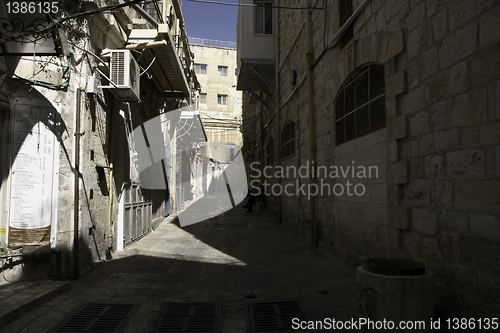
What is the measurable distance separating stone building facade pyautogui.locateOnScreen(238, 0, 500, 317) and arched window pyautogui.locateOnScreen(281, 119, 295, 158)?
7.92 ft

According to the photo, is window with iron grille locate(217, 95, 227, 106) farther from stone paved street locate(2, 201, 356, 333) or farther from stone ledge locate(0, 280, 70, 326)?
stone ledge locate(0, 280, 70, 326)

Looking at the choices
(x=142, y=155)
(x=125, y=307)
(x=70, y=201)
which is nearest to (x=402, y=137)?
(x=125, y=307)

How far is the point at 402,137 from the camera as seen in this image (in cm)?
397

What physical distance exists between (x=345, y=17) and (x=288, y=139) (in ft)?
15.9

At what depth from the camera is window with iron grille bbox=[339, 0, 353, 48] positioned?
223 inches

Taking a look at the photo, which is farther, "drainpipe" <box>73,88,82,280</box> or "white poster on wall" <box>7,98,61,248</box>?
"drainpipe" <box>73,88,82,280</box>

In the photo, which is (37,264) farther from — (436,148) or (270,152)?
(270,152)

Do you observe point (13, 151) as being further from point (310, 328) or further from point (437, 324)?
point (437, 324)

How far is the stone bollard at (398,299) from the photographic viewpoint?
2.79m

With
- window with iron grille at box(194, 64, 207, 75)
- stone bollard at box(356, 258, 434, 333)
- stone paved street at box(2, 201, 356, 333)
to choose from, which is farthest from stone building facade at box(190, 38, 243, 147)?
stone bollard at box(356, 258, 434, 333)

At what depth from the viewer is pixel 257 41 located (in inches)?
467

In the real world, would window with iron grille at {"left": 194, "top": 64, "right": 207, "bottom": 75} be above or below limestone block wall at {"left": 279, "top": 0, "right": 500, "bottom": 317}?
above

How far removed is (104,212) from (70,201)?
1360 mm

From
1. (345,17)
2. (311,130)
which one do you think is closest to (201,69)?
(311,130)
